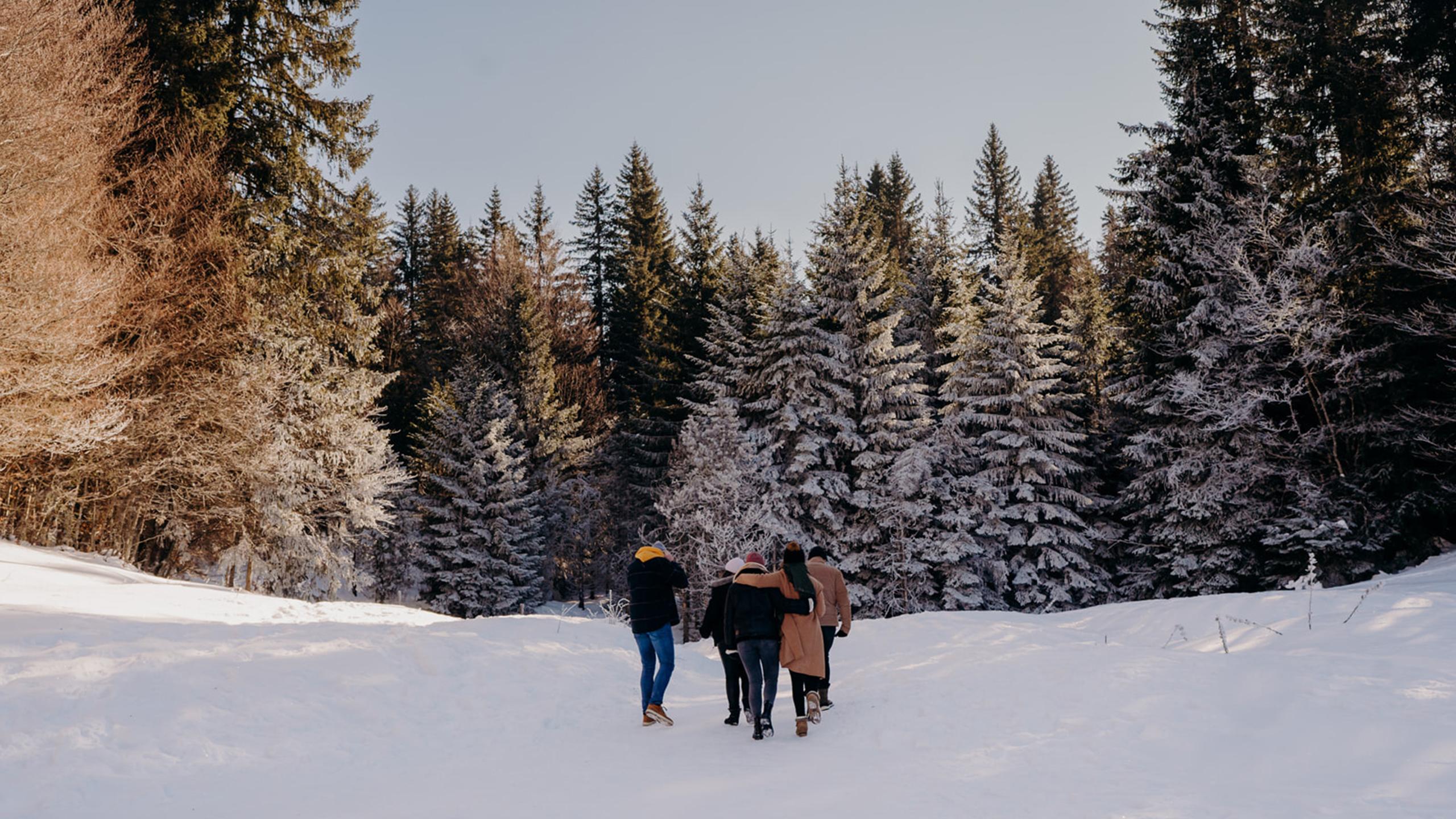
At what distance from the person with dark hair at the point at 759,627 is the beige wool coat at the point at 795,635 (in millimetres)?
11

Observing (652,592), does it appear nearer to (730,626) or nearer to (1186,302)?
(730,626)

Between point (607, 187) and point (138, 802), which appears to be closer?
point (138, 802)

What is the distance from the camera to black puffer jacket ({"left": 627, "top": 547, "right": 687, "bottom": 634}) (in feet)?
25.7

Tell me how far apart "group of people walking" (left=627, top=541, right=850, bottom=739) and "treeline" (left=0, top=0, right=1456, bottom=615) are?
10837 mm

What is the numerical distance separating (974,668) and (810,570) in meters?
2.43

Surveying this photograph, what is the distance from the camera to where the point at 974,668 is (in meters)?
9.42

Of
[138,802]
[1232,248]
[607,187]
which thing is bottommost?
[138,802]

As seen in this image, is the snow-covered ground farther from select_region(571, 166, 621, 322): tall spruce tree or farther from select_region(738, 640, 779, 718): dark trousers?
select_region(571, 166, 621, 322): tall spruce tree

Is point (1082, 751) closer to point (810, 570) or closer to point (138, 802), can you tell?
point (810, 570)

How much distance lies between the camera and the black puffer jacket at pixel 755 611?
24.3 feet

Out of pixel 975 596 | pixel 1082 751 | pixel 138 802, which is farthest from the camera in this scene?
pixel 975 596

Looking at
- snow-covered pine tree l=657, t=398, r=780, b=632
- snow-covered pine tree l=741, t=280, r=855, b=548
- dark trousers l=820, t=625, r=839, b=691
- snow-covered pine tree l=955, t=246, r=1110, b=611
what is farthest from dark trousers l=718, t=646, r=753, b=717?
snow-covered pine tree l=955, t=246, r=1110, b=611

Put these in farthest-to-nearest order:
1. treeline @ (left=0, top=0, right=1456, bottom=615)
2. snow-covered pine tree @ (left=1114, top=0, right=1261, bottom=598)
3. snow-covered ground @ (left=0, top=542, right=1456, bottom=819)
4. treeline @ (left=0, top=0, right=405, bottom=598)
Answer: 1. snow-covered pine tree @ (left=1114, top=0, right=1261, bottom=598)
2. treeline @ (left=0, top=0, right=1456, bottom=615)
3. treeline @ (left=0, top=0, right=405, bottom=598)
4. snow-covered ground @ (left=0, top=542, right=1456, bottom=819)

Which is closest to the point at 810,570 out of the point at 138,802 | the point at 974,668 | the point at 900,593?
the point at 974,668
